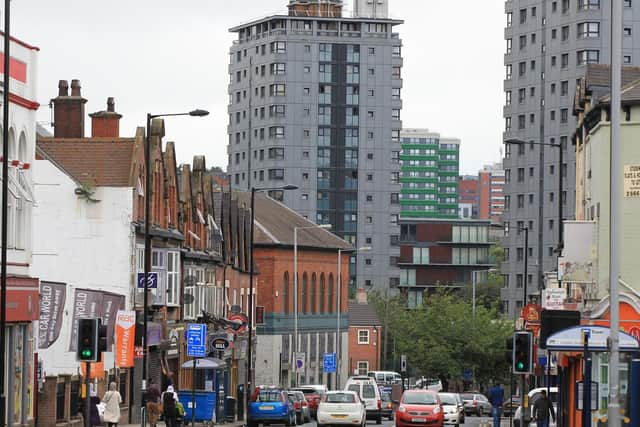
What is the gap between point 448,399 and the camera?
220 feet

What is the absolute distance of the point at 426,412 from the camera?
56.3 m

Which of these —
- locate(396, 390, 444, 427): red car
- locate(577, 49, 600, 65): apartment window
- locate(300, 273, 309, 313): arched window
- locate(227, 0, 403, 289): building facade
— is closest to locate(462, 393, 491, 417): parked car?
locate(300, 273, 309, 313): arched window

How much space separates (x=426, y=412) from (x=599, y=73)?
1373 cm

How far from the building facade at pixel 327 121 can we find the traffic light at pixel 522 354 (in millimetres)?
132131

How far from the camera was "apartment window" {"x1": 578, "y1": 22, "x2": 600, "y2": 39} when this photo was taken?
128875 millimetres

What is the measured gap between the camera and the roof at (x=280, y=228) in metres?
106

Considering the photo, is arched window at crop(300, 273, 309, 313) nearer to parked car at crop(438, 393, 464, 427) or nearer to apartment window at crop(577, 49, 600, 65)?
apartment window at crop(577, 49, 600, 65)

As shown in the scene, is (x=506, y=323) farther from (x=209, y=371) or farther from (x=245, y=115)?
(x=245, y=115)

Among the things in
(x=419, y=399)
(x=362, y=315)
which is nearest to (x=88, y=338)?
(x=419, y=399)

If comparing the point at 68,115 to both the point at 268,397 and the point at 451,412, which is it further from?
the point at 451,412

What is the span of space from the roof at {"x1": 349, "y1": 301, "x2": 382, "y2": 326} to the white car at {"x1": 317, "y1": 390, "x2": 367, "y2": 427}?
251 ft

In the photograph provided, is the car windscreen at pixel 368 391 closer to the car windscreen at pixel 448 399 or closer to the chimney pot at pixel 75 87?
the car windscreen at pixel 448 399

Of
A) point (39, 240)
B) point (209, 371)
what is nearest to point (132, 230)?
point (39, 240)

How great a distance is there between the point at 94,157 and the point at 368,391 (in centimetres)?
1680
